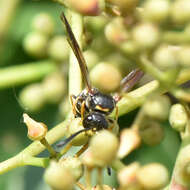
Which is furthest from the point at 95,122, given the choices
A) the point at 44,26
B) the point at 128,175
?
the point at 44,26

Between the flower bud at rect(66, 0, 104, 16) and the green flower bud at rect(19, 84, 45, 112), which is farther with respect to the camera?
the green flower bud at rect(19, 84, 45, 112)

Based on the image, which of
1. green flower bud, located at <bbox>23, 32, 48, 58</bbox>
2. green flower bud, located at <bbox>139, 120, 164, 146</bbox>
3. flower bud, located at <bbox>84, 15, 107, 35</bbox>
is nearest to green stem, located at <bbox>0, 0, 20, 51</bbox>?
green flower bud, located at <bbox>23, 32, 48, 58</bbox>

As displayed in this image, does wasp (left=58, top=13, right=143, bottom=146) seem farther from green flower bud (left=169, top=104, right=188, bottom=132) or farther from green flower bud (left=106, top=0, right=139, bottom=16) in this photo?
green flower bud (left=106, top=0, right=139, bottom=16)

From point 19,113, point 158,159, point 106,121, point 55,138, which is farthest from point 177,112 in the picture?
point 19,113

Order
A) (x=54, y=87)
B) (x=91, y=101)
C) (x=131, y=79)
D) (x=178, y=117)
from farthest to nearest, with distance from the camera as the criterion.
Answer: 1. (x=54, y=87)
2. (x=91, y=101)
3. (x=131, y=79)
4. (x=178, y=117)

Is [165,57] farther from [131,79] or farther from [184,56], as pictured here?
[131,79]

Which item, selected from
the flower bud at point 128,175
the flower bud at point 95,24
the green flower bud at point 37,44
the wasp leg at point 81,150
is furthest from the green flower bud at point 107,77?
the green flower bud at point 37,44
